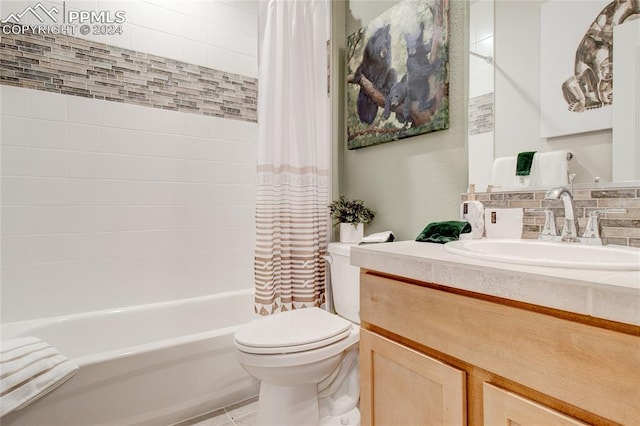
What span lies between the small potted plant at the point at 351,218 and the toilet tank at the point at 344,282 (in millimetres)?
79

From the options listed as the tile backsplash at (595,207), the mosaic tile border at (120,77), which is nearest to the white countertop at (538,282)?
the tile backsplash at (595,207)

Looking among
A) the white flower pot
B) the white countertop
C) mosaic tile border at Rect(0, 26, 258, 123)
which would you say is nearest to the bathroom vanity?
the white countertop

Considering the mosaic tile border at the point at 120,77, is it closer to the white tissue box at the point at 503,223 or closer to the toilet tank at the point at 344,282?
the toilet tank at the point at 344,282

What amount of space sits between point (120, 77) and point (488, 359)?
218 cm

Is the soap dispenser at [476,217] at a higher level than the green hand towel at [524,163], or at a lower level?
lower

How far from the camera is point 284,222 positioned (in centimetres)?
178

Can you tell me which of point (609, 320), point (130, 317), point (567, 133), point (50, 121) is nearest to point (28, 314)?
point (130, 317)

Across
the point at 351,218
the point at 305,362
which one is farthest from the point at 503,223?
the point at 305,362

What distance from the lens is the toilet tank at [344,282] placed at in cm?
161

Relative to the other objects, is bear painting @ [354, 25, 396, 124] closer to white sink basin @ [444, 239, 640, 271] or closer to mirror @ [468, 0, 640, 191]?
mirror @ [468, 0, 640, 191]

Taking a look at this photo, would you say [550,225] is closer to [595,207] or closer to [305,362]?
[595,207]

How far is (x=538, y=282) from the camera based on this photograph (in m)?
0.60

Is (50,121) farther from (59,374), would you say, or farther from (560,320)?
(560,320)

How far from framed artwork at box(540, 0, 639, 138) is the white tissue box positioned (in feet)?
0.93
